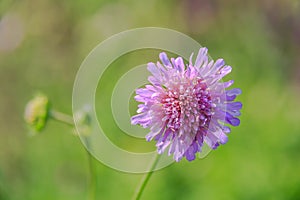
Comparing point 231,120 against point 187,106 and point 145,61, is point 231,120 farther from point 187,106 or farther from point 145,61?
point 145,61

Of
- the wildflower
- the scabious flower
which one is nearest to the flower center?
the scabious flower

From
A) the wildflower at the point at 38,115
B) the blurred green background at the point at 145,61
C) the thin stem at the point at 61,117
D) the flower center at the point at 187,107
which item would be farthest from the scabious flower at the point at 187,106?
the blurred green background at the point at 145,61

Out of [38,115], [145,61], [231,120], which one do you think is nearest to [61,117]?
[38,115]

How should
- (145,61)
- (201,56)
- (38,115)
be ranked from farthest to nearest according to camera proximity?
(145,61) < (38,115) < (201,56)

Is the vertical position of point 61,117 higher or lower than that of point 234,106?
lower

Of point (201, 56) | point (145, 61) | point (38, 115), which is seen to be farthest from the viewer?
point (145, 61)

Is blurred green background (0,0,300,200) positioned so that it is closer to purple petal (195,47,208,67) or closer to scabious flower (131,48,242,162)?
scabious flower (131,48,242,162)

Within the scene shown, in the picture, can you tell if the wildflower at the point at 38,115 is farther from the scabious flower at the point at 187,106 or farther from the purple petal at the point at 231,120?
the purple petal at the point at 231,120
